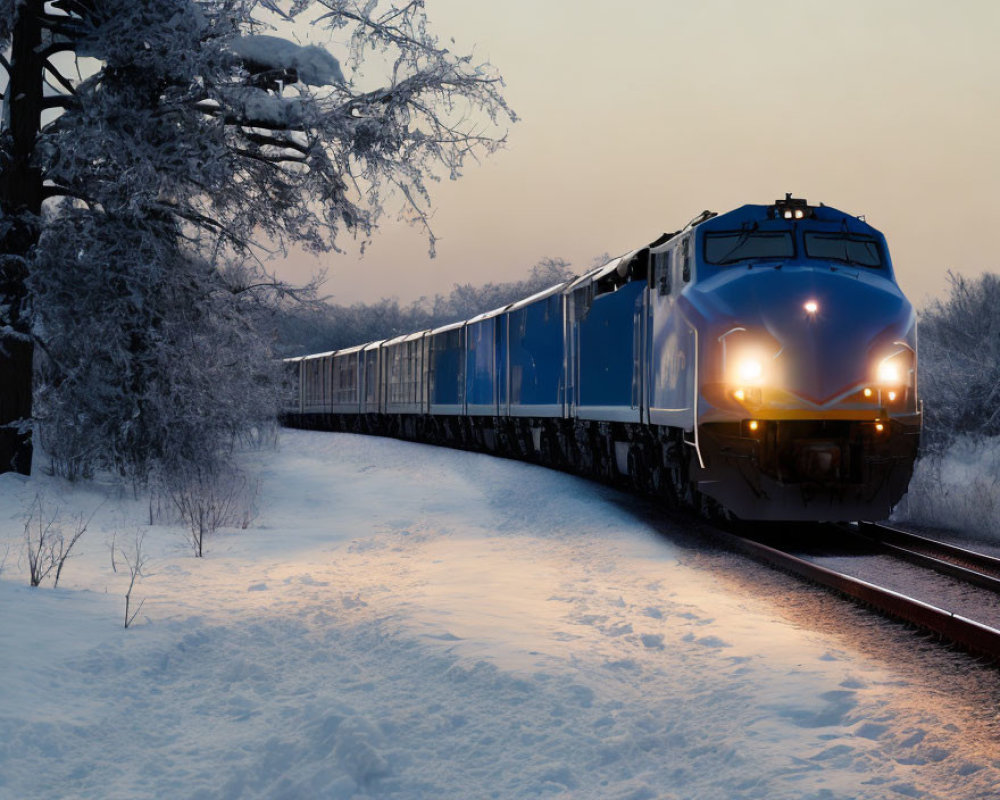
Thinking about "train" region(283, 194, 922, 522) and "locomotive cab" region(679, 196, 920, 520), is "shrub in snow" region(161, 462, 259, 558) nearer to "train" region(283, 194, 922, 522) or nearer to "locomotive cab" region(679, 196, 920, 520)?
"train" region(283, 194, 922, 522)

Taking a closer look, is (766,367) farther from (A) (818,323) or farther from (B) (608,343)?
(B) (608,343)

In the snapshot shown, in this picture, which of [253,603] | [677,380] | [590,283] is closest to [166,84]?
[590,283]

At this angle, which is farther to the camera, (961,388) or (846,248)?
(961,388)

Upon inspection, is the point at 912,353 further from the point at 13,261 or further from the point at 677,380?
the point at 13,261

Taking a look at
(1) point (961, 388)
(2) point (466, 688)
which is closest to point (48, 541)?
(2) point (466, 688)

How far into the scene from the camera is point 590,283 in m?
16.3

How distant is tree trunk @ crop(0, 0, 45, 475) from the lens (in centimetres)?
1444

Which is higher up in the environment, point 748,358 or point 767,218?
point 767,218

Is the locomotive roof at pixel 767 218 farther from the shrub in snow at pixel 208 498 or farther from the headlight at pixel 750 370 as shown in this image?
the shrub in snow at pixel 208 498

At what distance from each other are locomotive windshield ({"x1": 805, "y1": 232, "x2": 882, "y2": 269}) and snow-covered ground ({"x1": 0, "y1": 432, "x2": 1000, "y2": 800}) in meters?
3.95

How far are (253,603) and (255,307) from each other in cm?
944

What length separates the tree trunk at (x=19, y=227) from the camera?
14438 mm

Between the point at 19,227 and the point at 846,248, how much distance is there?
11116mm

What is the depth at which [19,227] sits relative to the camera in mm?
14633
